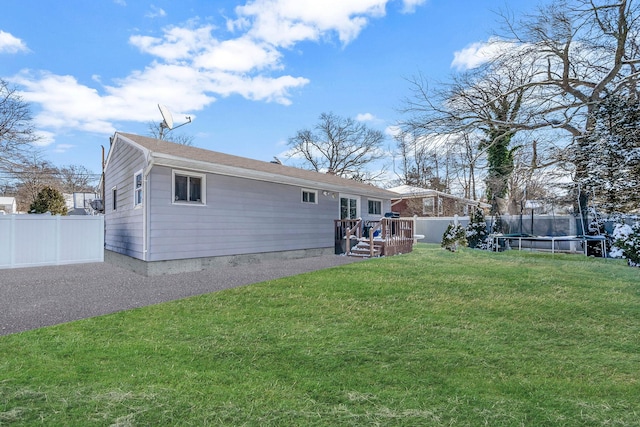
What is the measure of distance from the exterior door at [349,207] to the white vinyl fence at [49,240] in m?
8.43

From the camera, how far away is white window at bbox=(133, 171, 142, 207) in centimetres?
855

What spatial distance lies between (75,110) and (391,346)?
76.2 ft

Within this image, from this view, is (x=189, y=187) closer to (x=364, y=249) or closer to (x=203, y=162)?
(x=203, y=162)

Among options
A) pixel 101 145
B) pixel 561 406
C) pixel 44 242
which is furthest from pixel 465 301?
pixel 101 145

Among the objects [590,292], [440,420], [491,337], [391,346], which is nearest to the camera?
[440,420]

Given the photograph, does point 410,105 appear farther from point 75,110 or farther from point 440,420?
point 75,110

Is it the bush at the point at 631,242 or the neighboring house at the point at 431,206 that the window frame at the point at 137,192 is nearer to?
the bush at the point at 631,242

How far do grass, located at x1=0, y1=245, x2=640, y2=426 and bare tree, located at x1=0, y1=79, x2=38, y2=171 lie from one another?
58.1 feet

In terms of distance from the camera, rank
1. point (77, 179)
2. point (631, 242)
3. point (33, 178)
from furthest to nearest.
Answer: point (77, 179) → point (33, 178) → point (631, 242)

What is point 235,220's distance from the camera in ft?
31.6

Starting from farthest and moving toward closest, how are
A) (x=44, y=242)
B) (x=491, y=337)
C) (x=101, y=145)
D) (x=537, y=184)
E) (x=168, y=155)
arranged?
(x=101, y=145)
(x=537, y=184)
(x=44, y=242)
(x=168, y=155)
(x=491, y=337)

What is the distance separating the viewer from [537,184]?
15.2 m

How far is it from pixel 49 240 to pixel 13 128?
10.7 m

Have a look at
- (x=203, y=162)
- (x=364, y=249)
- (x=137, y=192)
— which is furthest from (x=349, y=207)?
(x=137, y=192)
